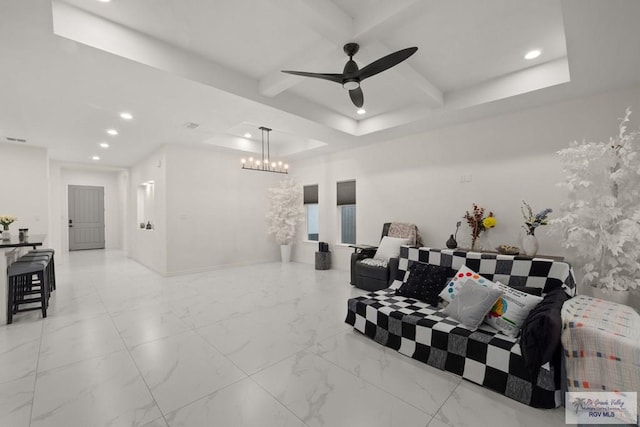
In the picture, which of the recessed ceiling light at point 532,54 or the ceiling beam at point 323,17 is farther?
the recessed ceiling light at point 532,54

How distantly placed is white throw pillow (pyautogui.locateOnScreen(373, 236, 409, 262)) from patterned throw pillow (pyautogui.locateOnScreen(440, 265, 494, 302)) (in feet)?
5.83

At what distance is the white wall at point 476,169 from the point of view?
3547 mm

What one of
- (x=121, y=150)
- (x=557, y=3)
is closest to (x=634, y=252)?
(x=557, y=3)

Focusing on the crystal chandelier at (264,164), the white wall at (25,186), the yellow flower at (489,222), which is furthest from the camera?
the white wall at (25,186)

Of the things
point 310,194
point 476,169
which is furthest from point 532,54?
point 310,194

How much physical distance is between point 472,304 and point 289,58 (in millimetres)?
3155

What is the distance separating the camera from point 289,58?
308 cm

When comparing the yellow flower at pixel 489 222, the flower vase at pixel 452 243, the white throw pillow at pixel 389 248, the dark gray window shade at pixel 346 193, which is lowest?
the white throw pillow at pixel 389 248

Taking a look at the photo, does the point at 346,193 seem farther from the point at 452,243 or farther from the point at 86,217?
the point at 86,217

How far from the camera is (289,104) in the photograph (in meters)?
3.97

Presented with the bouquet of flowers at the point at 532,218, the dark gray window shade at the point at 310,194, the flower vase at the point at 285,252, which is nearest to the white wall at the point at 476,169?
the bouquet of flowers at the point at 532,218

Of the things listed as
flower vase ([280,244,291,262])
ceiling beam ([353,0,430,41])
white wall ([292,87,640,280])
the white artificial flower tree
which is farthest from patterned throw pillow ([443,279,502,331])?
flower vase ([280,244,291,262])

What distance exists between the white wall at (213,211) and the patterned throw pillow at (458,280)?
509 centimetres

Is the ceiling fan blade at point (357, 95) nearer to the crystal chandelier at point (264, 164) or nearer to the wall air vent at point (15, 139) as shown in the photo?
the crystal chandelier at point (264, 164)
